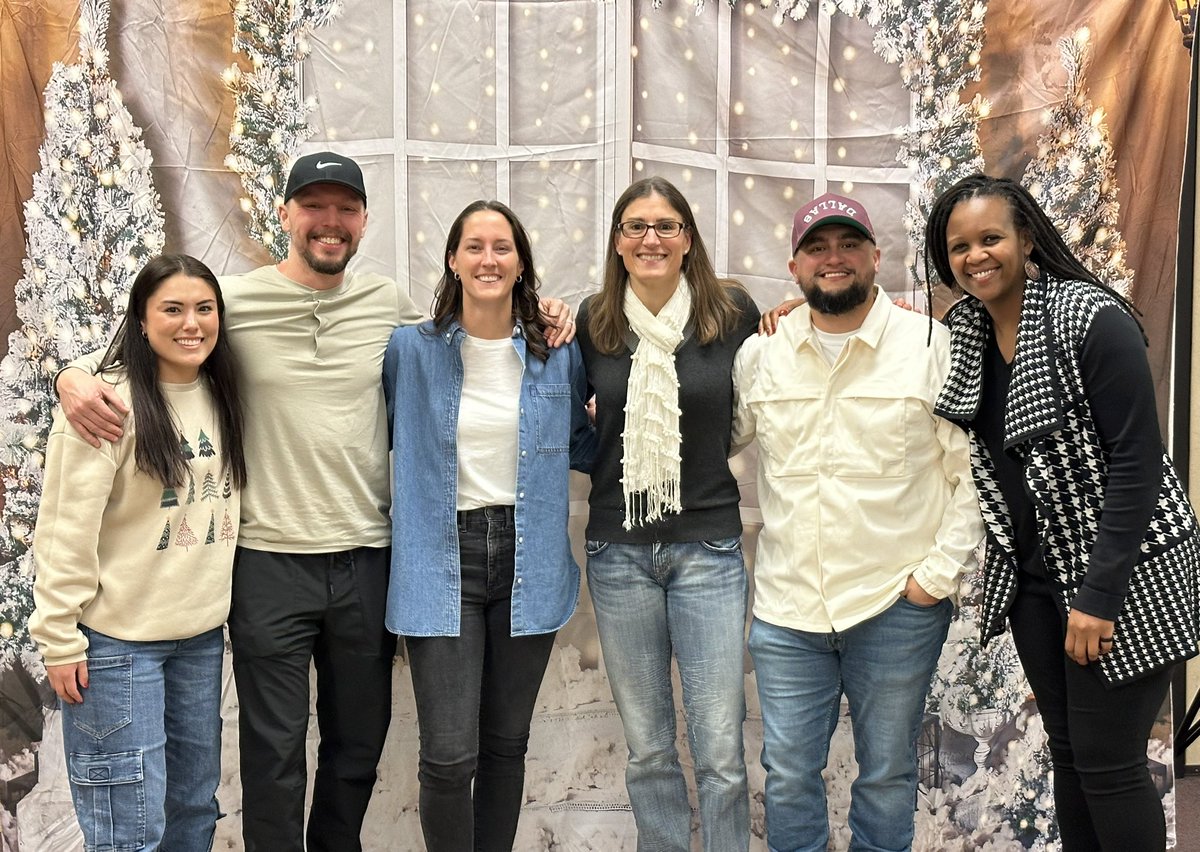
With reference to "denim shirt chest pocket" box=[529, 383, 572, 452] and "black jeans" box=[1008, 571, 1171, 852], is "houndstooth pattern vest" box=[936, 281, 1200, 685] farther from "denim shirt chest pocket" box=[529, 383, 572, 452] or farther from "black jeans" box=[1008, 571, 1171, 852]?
"denim shirt chest pocket" box=[529, 383, 572, 452]

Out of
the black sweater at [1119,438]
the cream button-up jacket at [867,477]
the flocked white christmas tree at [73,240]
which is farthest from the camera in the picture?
the flocked white christmas tree at [73,240]

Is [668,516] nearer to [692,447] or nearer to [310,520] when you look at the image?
[692,447]

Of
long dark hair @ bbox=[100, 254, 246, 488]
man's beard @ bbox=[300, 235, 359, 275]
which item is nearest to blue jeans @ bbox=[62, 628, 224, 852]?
long dark hair @ bbox=[100, 254, 246, 488]

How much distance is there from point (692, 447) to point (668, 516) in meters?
0.17

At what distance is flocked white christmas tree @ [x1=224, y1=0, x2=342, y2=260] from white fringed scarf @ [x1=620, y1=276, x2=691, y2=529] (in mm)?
A: 1128

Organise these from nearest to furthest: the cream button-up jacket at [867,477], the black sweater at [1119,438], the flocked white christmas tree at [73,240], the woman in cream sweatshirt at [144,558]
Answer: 1. the black sweater at [1119,438]
2. the woman in cream sweatshirt at [144,558]
3. the cream button-up jacket at [867,477]
4. the flocked white christmas tree at [73,240]

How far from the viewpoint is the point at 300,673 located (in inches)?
82.3

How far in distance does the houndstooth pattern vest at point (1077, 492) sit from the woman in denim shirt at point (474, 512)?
0.98m

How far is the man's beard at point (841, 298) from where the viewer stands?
6.65 ft

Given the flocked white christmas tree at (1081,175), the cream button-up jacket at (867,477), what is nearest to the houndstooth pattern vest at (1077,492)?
the cream button-up jacket at (867,477)

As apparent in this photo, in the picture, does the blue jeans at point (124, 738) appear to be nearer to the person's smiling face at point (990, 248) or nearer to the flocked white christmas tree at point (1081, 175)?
the person's smiling face at point (990, 248)

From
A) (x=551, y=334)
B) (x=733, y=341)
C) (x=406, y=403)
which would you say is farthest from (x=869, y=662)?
(x=406, y=403)

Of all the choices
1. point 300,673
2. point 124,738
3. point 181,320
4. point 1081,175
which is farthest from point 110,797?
point 1081,175

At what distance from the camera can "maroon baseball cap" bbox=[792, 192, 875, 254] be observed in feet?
6.58
